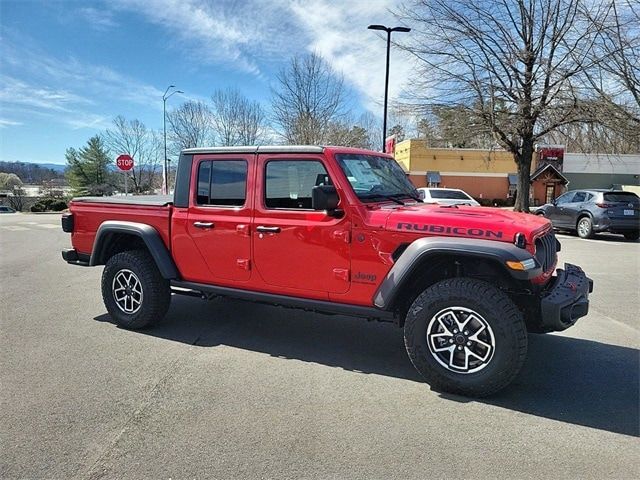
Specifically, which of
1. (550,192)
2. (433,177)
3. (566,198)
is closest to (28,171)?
(433,177)

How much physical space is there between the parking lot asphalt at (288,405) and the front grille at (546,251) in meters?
0.97

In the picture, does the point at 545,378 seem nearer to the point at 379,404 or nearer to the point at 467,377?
the point at 467,377

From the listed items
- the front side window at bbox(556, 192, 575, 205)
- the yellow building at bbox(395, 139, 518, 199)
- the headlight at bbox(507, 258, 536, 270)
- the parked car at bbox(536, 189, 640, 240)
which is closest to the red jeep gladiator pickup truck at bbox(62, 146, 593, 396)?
the headlight at bbox(507, 258, 536, 270)

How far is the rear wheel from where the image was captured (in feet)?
47.2

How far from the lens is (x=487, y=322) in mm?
3463

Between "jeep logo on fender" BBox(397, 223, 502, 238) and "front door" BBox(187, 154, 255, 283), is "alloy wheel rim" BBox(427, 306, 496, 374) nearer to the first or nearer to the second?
"jeep logo on fender" BBox(397, 223, 502, 238)

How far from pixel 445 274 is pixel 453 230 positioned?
525 millimetres

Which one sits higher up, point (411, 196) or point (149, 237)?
point (411, 196)

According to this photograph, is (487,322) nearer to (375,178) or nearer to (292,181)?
(375,178)

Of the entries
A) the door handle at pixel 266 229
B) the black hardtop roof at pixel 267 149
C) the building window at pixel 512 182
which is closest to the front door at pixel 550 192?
the building window at pixel 512 182

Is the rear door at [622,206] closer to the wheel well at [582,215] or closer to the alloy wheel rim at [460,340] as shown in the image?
the wheel well at [582,215]

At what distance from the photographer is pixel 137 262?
502cm

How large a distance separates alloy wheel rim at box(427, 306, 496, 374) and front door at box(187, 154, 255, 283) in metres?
1.86

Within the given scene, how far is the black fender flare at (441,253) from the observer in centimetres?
334
